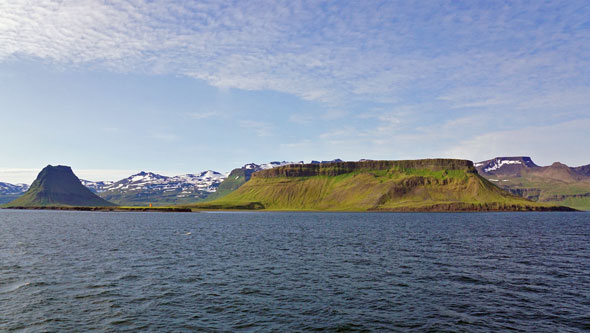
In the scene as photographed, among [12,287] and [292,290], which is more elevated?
[12,287]

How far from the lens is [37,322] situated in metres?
29.0

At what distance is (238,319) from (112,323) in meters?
9.30

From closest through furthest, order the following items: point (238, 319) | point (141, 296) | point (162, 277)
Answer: point (238, 319), point (141, 296), point (162, 277)

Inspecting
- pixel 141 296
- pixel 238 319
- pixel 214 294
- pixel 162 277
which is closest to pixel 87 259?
pixel 162 277

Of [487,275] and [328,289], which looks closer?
[328,289]

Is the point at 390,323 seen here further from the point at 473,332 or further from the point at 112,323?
the point at 112,323

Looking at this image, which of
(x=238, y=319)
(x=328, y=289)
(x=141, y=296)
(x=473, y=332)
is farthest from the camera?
(x=328, y=289)

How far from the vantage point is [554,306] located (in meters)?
34.8

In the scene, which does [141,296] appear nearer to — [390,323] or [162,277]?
[162,277]

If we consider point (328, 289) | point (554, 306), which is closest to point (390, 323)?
point (328, 289)

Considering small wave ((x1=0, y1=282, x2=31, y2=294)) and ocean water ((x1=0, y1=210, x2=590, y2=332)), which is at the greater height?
small wave ((x1=0, y1=282, x2=31, y2=294))

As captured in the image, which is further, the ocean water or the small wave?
the small wave

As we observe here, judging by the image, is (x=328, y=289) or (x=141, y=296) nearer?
(x=141, y=296)

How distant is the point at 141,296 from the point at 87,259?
26727mm
